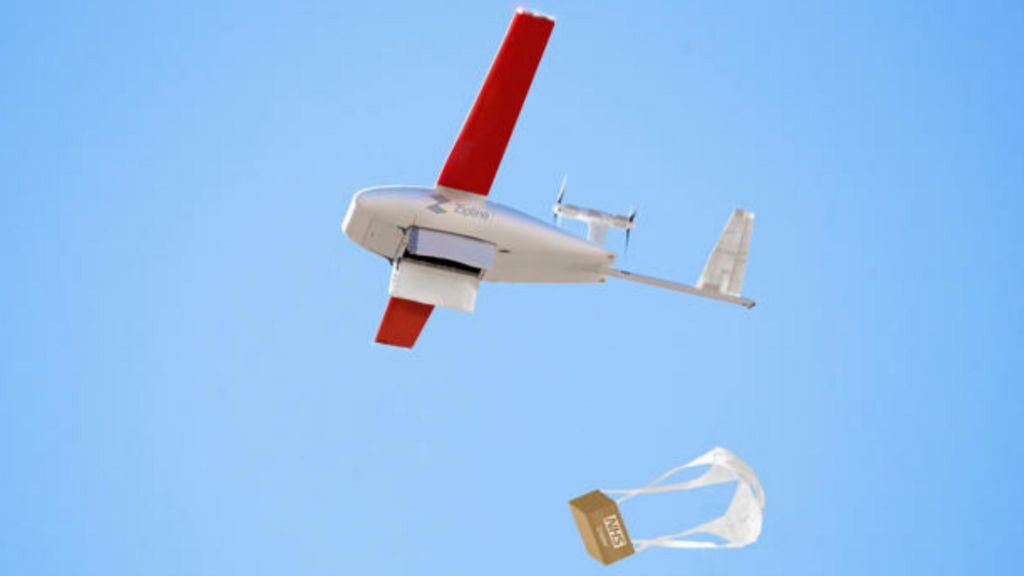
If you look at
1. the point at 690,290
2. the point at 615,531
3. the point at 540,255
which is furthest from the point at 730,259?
the point at 615,531

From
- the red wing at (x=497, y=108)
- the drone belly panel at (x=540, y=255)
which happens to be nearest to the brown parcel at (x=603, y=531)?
the drone belly panel at (x=540, y=255)

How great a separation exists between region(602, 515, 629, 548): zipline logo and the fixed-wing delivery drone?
6.07 m

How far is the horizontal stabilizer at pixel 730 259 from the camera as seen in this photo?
23.4m

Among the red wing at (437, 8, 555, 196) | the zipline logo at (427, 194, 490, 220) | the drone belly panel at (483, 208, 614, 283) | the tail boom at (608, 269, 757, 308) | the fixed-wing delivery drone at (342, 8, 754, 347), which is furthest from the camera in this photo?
the tail boom at (608, 269, 757, 308)

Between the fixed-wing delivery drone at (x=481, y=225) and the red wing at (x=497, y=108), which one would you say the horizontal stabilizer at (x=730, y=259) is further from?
the red wing at (x=497, y=108)

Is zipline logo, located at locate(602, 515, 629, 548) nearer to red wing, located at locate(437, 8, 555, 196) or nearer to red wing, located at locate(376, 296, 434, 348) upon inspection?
red wing, located at locate(437, 8, 555, 196)

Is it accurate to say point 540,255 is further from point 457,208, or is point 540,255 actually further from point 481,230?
point 457,208

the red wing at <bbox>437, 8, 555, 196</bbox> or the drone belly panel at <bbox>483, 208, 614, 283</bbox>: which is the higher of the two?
the red wing at <bbox>437, 8, 555, 196</bbox>

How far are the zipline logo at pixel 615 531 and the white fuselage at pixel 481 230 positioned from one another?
6.18 metres

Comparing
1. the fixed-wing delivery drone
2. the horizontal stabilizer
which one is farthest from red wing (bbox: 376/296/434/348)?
the horizontal stabilizer

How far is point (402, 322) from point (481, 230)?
383 centimetres

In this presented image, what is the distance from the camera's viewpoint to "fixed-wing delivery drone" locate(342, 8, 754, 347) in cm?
2033

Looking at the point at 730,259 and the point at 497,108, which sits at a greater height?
the point at 497,108

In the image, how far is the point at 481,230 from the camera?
21.3m
